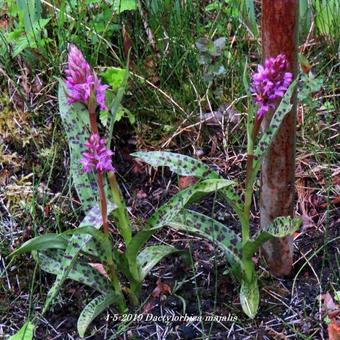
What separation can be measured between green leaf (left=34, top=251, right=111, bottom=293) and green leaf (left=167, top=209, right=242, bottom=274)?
226 mm

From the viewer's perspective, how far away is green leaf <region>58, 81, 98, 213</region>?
1669 mm

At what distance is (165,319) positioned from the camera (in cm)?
173

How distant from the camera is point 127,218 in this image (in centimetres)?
165

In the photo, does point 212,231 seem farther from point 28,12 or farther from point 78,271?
point 28,12

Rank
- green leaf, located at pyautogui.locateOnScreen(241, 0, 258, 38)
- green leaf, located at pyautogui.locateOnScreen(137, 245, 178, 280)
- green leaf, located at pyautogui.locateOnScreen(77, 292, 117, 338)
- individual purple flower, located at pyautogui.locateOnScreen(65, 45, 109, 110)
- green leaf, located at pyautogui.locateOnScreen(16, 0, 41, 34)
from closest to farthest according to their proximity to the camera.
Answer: individual purple flower, located at pyautogui.locateOnScreen(65, 45, 109, 110) → green leaf, located at pyautogui.locateOnScreen(77, 292, 117, 338) → green leaf, located at pyautogui.locateOnScreen(137, 245, 178, 280) → green leaf, located at pyautogui.locateOnScreen(241, 0, 258, 38) → green leaf, located at pyautogui.locateOnScreen(16, 0, 41, 34)

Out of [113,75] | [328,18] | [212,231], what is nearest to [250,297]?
[212,231]

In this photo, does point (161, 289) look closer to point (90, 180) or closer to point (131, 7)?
point (90, 180)

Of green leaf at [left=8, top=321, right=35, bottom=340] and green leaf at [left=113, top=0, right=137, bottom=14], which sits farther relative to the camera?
green leaf at [left=113, top=0, right=137, bottom=14]

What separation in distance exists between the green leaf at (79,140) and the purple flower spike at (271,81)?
0.45 meters

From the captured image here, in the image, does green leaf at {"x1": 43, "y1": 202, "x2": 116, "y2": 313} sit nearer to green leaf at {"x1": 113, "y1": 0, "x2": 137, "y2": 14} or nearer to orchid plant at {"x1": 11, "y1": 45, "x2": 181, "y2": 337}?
orchid plant at {"x1": 11, "y1": 45, "x2": 181, "y2": 337}

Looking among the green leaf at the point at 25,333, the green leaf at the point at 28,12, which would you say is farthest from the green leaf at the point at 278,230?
the green leaf at the point at 28,12

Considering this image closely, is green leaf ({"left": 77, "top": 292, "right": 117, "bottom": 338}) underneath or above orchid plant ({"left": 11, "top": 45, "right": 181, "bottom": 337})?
underneath

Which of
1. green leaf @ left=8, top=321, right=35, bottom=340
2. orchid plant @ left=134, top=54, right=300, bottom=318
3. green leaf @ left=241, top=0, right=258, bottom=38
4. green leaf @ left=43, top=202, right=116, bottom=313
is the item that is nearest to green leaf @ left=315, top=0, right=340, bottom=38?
green leaf @ left=241, top=0, right=258, bottom=38

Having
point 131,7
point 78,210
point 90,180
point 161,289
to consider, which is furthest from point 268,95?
point 131,7
